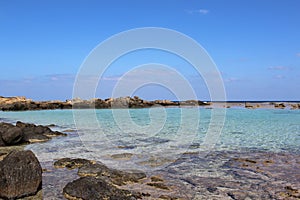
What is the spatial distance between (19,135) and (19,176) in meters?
10.5

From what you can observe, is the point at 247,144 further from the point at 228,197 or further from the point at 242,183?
the point at 228,197

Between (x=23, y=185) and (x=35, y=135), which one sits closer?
(x=23, y=185)

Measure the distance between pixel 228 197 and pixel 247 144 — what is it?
34.4 ft

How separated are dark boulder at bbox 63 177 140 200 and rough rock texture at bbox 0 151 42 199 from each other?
3.15ft

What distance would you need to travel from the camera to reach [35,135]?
19.8 metres

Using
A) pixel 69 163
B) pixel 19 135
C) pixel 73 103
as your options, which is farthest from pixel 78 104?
pixel 69 163

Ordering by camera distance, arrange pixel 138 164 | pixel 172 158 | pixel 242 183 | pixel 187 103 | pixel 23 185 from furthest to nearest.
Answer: pixel 187 103 < pixel 172 158 < pixel 138 164 < pixel 242 183 < pixel 23 185

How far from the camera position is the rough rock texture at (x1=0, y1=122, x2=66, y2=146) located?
55.9ft

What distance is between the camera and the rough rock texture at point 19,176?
307 inches

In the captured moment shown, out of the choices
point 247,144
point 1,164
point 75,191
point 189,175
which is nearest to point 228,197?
point 189,175

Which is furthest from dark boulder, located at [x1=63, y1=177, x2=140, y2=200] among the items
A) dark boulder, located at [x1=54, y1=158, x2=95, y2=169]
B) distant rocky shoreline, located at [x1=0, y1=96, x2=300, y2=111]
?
distant rocky shoreline, located at [x1=0, y1=96, x2=300, y2=111]

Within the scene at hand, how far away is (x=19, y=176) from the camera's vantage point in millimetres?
8016

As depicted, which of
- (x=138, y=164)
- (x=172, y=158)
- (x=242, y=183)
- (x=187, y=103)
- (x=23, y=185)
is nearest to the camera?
(x=23, y=185)

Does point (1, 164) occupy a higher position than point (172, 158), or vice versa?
point (1, 164)
